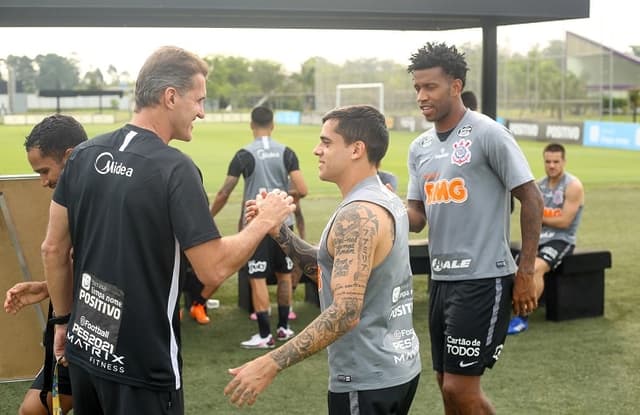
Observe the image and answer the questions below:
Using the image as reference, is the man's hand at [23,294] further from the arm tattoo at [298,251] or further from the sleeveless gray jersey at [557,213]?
the sleeveless gray jersey at [557,213]

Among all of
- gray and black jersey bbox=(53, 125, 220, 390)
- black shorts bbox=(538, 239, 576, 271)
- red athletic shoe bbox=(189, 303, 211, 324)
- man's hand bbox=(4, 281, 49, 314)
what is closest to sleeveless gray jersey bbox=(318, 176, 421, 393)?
gray and black jersey bbox=(53, 125, 220, 390)

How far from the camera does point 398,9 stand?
7.55m

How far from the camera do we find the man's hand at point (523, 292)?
16.3 ft

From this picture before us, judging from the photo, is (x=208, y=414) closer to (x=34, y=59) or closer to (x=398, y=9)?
(x=398, y=9)

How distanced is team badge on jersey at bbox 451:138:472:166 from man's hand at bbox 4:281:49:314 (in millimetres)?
2249

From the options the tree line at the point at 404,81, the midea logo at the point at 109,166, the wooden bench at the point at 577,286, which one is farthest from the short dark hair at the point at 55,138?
the tree line at the point at 404,81

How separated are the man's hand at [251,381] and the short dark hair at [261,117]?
5.39m

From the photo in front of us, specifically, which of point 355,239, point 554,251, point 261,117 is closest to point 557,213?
point 554,251

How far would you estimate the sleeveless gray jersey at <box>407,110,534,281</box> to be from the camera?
194 inches

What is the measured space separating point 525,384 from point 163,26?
14.1 feet

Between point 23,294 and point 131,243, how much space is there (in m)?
1.11

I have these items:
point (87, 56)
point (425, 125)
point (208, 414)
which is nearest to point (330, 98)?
point (425, 125)

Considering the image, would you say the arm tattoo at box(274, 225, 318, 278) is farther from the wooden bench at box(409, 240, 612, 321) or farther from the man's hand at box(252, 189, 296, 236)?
the wooden bench at box(409, 240, 612, 321)

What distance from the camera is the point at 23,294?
4.11m
